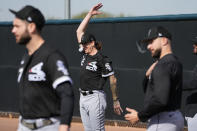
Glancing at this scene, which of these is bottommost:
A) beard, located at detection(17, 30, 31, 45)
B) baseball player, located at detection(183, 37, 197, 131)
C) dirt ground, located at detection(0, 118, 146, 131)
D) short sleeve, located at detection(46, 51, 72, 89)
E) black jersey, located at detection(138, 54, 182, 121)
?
dirt ground, located at detection(0, 118, 146, 131)

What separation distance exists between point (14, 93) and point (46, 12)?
83.7 inches

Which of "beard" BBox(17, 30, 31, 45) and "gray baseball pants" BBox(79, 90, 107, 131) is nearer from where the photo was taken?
"beard" BBox(17, 30, 31, 45)

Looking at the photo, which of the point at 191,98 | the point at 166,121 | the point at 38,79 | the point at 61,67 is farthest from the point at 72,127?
the point at 61,67

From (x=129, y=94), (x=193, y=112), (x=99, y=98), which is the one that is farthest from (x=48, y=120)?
(x=129, y=94)

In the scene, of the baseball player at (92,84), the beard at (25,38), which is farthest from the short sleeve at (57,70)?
the baseball player at (92,84)

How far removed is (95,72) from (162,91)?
8.81ft

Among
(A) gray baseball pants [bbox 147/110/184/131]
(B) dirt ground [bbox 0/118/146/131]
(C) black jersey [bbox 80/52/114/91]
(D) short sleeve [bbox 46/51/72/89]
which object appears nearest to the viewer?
(D) short sleeve [bbox 46/51/72/89]

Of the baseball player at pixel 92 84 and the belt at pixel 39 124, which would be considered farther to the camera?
the baseball player at pixel 92 84

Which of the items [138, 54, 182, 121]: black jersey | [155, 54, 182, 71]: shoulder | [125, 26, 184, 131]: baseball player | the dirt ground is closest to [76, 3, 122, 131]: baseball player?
[125, 26, 184, 131]: baseball player

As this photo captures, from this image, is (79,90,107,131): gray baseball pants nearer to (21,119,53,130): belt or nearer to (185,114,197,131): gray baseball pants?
(185,114,197,131): gray baseball pants

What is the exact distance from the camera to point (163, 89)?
4.54 metres

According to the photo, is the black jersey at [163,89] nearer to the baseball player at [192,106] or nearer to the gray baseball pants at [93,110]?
the baseball player at [192,106]

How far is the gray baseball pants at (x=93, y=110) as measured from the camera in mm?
6926

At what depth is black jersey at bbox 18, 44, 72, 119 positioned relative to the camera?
13.3 ft
